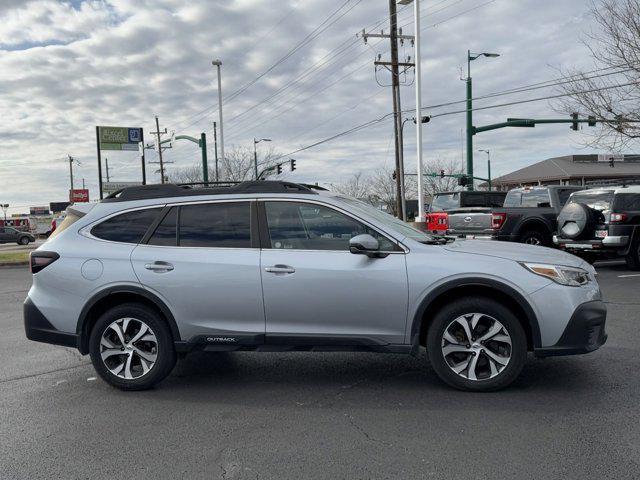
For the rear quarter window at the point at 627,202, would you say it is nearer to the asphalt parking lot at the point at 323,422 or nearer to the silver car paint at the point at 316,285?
the asphalt parking lot at the point at 323,422

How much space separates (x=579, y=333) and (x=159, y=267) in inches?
134

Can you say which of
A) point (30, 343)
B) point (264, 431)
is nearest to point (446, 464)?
point (264, 431)

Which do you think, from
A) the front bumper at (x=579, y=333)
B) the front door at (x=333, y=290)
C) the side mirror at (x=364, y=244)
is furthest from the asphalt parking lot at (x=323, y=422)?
the side mirror at (x=364, y=244)

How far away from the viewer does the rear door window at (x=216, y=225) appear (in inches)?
186

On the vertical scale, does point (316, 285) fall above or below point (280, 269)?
below

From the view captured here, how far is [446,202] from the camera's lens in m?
17.2

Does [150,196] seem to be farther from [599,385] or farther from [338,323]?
[599,385]

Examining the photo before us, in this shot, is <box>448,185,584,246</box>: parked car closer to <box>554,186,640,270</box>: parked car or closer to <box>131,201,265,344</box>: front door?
<box>554,186,640,270</box>: parked car

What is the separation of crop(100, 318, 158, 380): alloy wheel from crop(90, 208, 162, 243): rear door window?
720 mm

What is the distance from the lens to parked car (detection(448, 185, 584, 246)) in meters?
13.5

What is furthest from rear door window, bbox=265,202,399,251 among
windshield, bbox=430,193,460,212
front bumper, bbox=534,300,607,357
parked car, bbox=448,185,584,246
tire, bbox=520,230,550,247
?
windshield, bbox=430,193,460,212

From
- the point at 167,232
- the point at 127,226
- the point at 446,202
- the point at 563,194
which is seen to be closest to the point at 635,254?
the point at 563,194

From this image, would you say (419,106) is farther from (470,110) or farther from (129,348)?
(129,348)

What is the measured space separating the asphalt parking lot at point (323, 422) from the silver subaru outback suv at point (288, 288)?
1.27 ft
